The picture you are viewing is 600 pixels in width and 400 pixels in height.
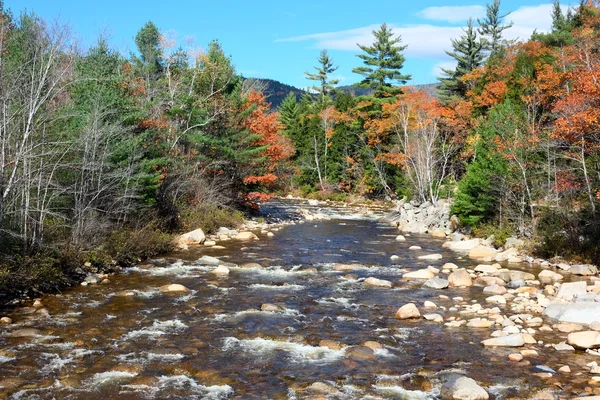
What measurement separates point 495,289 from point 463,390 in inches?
306

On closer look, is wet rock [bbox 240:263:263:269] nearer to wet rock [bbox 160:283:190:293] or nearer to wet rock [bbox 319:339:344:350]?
wet rock [bbox 160:283:190:293]

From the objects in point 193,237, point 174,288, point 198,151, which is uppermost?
point 198,151

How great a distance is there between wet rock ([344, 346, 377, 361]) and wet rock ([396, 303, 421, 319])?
8.57ft

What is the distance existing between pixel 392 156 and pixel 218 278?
3357cm

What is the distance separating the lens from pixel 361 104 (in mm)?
52219

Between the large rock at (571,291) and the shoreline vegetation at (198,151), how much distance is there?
4107mm

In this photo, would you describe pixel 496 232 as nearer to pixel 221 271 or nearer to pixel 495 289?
pixel 495 289

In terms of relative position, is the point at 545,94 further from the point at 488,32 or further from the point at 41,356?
the point at 41,356

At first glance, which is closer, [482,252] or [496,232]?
[482,252]


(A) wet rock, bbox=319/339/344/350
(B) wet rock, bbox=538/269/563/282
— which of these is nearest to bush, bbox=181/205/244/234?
(A) wet rock, bbox=319/339/344/350

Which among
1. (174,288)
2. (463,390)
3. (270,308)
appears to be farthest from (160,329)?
(463,390)

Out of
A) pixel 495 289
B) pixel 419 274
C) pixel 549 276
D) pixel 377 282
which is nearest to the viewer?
pixel 495 289

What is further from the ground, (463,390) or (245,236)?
(245,236)

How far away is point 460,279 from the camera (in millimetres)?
16734
